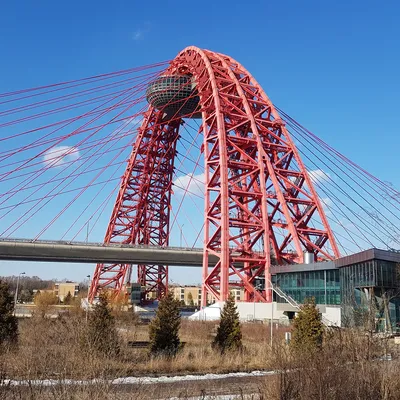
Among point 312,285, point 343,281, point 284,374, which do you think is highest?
point 343,281

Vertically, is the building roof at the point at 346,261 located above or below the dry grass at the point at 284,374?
above

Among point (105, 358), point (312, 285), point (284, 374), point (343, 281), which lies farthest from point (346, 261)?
point (105, 358)

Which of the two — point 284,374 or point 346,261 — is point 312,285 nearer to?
point 346,261

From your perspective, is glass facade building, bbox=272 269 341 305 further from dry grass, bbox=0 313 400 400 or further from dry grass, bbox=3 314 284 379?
dry grass, bbox=0 313 400 400

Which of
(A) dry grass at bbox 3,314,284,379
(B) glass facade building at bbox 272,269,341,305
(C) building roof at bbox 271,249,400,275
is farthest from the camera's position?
(B) glass facade building at bbox 272,269,341,305

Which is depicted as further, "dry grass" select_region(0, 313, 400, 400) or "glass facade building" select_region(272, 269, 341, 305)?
"glass facade building" select_region(272, 269, 341, 305)

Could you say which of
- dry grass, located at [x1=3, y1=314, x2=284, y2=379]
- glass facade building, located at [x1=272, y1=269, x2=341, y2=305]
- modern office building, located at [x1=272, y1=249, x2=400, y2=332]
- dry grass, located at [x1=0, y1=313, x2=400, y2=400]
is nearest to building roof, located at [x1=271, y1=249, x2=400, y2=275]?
modern office building, located at [x1=272, y1=249, x2=400, y2=332]

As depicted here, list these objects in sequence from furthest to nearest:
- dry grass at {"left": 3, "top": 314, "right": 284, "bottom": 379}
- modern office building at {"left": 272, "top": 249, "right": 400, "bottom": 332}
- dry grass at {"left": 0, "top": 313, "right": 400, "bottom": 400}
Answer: modern office building at {"left": 272, "top": 249, "right": 400, "bottom": 332} → dry grass at {"left": 3, "top": 314, "right": 284, "bottom": 379} → dry grass at {"left": 0, "top": 313, "right": 400, "bottom": 400}

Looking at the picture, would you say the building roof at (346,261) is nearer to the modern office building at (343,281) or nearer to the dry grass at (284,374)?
the modern office building at (343,281)

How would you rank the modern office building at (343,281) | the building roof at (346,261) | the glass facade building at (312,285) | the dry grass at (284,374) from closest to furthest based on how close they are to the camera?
the dry grass at (284,374), the modern office building at (343,281), the building roof at (346,261), the glass facade building at (312,285)

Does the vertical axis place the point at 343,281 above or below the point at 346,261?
below

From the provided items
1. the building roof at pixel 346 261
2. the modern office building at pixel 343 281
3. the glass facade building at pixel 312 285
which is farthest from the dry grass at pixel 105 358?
the glass facade building at pixel 312 285

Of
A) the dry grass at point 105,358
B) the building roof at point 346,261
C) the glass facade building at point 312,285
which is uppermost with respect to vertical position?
the building roof at point 346,261

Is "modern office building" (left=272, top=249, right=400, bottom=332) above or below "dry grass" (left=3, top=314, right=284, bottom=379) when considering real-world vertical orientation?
above
